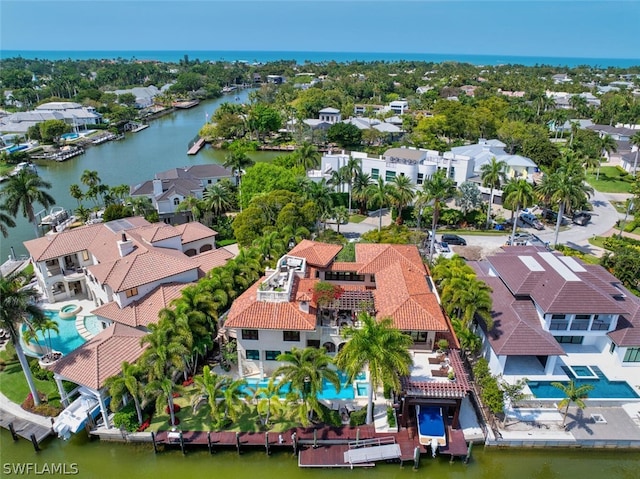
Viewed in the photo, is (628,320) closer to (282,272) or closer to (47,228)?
(282,272)

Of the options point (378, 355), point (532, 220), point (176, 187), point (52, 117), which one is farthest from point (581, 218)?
point (52, 117)

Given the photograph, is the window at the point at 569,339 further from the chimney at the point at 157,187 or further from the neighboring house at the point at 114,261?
the chimney at the point at 157,187

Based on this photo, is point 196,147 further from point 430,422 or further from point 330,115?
point 430,422

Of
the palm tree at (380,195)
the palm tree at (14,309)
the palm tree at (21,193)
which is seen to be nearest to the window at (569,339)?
the palm tree at (380,195)

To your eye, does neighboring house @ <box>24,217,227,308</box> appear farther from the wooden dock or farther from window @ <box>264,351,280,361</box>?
window @ <box>264,351,280,361</box>

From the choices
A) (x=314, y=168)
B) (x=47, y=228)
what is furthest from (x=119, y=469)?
(x=314, y=168)
